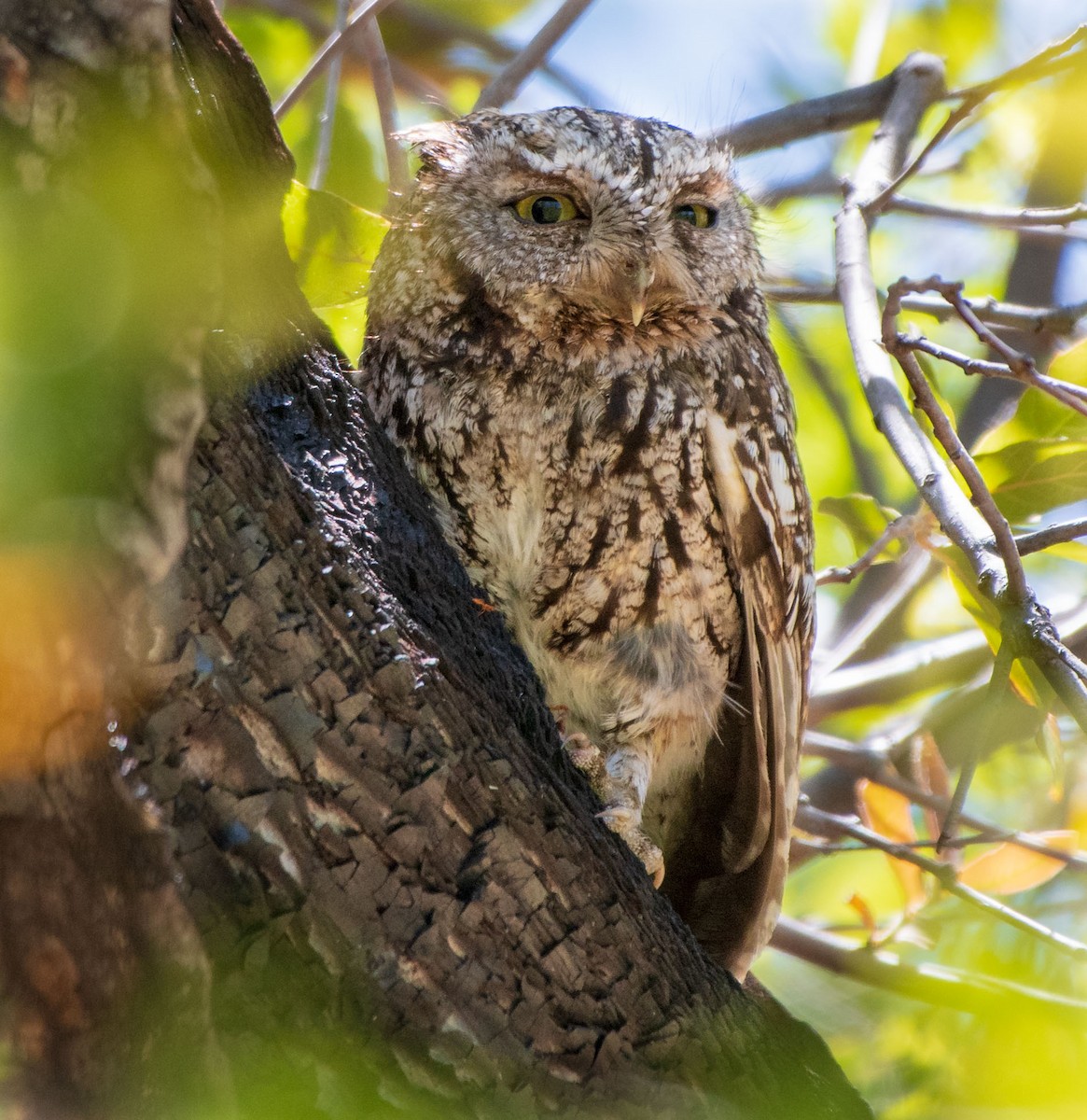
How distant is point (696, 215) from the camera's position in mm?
2439

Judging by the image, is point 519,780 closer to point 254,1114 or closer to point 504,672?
point 504,672

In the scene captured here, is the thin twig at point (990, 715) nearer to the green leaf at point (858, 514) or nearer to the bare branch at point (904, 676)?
the green leaf at point (858, 514)

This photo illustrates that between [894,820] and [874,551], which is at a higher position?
[874,551]

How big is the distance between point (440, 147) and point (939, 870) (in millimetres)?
1558

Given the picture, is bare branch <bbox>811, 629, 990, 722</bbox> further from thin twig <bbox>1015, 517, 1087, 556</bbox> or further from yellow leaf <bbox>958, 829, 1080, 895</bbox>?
thin twig <bbox>1015, 517, 1087, 556</bbox>

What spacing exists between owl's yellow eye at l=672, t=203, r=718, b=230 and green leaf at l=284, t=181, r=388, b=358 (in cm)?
56

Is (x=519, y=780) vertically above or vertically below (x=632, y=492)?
below

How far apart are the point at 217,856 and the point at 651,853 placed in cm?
109

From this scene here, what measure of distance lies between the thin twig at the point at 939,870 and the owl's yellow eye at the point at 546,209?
1.28 metres

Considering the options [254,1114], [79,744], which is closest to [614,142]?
[79,744]

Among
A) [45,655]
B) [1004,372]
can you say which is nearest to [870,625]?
[1004,372]

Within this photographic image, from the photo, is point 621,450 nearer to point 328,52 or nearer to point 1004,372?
point 1004,372

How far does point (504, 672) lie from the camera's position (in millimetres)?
1544

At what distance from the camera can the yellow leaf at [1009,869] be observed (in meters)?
2.39
